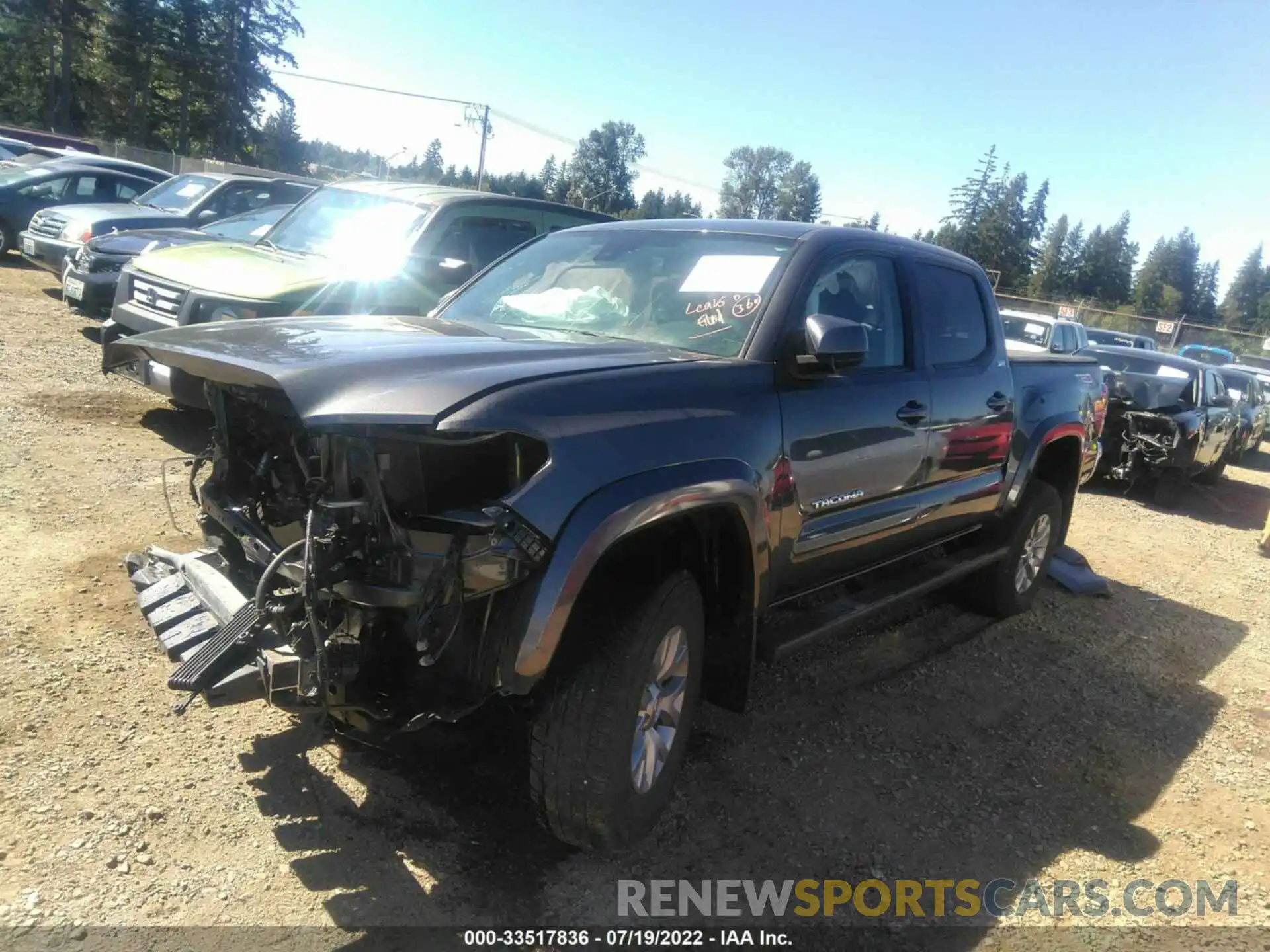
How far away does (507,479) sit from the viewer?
2.39 metres

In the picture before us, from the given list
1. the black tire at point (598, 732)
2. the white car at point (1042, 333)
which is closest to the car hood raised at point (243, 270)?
the black tire at point (598, 732)

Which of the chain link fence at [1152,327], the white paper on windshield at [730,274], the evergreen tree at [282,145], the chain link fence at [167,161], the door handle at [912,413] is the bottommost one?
the door handle at [912,413]

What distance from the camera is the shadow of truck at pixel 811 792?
2.69 m

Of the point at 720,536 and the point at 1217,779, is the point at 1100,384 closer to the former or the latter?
the point at 1217,779

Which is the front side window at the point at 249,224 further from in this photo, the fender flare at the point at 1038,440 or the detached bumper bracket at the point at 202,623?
the fender flare at the point at 1038,440

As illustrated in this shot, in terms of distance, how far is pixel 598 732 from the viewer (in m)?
2.53

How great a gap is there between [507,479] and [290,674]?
0.73m

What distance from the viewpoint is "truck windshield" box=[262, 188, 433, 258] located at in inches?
269

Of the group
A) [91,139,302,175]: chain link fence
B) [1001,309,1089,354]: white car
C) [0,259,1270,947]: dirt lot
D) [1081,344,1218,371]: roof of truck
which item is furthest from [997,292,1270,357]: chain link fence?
[0,259,1270,947]: dirt lot

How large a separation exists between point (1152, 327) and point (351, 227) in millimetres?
35241

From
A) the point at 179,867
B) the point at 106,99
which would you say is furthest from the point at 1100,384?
the point at 106,99

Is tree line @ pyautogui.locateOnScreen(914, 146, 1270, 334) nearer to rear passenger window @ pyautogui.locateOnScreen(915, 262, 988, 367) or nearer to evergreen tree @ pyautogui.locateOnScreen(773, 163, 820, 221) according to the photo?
evergreen tree @ pyautogui.locateOnScreen(773, 163, 820, 221)

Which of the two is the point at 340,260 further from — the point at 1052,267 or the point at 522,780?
the point at 1052,267

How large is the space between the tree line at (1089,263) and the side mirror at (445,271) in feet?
238
